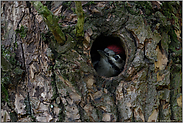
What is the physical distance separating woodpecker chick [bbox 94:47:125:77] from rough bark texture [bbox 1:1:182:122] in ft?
2.24

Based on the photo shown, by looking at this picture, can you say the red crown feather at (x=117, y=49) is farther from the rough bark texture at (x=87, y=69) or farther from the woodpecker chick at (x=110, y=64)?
the rough bark texture at (x=87, y=69)

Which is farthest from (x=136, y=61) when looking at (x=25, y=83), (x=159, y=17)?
(x=25, y=83)

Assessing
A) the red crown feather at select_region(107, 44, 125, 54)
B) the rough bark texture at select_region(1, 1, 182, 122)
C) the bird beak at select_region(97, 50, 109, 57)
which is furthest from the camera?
the red crown feather at select_region(107, 44, 125, 54)

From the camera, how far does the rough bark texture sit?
1.67m

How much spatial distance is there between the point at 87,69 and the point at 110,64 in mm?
908

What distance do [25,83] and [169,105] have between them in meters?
1.47

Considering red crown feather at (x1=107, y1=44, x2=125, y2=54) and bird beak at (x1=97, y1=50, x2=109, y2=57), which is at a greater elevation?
red crown feather at (x1=107, y1=44, x2=125, y2=54)

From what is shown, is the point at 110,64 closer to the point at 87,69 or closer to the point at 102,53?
the point at 102,53

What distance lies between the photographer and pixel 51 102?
1.67 meters

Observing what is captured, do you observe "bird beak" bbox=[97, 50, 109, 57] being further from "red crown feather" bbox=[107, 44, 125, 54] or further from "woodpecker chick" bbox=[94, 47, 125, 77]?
"red crown feather" bbox=[107, 44, 125, 54]

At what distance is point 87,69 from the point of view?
5.72 ft

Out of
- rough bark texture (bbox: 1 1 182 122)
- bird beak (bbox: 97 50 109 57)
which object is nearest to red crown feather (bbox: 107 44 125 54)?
bird beak (bbox: 97 50 109 57)

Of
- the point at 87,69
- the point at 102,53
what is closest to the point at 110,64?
the point at 102,53

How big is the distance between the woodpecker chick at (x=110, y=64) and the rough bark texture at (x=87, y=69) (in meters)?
0.68
